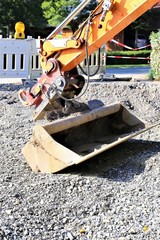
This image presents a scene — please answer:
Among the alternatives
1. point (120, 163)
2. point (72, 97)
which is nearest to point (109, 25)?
point (72, 97)

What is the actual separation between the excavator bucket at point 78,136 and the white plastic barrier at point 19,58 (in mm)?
6542

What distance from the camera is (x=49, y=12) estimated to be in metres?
36.6

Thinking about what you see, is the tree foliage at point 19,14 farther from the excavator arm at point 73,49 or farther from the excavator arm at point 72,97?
the excavator arm at point 73,49

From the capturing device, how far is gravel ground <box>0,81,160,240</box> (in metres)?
4.32

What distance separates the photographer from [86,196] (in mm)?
5152

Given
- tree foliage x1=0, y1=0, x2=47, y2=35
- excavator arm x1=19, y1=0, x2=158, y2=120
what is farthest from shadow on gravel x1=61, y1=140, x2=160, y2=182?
tree foliage x1=0, y1=0, x2=47, y2=35

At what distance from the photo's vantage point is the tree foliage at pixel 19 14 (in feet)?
115

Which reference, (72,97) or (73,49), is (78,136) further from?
(73,49)

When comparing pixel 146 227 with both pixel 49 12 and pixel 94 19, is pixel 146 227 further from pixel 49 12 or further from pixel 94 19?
pixel 49 12

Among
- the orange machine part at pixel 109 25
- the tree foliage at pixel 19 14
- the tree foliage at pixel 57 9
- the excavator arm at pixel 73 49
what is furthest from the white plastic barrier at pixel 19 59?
the tree foliage at pixel 19 14

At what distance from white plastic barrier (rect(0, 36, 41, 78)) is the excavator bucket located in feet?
21.5

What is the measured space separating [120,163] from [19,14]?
30548mm

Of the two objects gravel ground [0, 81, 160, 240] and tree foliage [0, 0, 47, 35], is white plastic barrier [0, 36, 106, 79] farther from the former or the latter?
tree foliage [0, 0, 47, 35]

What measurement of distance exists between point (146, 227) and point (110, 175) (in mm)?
1434
